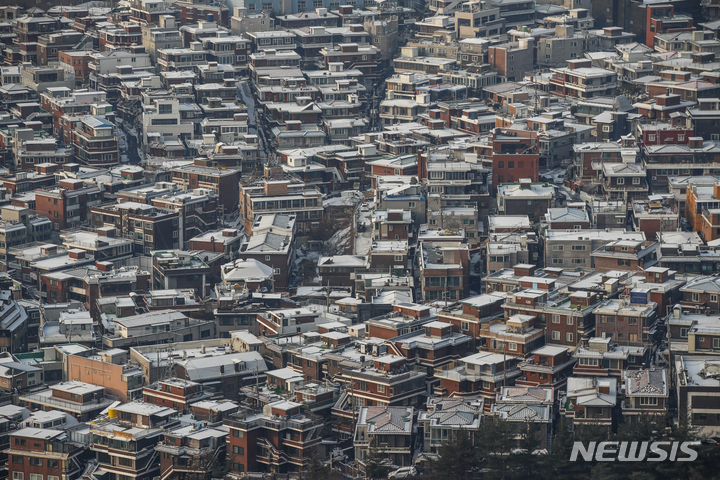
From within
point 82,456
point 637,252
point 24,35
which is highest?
point 24,35

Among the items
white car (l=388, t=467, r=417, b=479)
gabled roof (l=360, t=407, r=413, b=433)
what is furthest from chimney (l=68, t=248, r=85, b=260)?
white car (l=388, t=467, r=417, b=479)

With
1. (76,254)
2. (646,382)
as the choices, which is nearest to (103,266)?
(76,254)

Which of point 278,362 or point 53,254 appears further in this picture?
point 53,254

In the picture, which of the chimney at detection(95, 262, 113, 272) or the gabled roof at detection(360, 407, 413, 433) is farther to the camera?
the chimney at detection(95, 262, 113, 272)

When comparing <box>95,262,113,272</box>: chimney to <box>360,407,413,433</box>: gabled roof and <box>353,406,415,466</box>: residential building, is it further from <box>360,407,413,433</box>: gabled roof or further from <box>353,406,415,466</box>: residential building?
<box>353,406,415,466</box>: residential building

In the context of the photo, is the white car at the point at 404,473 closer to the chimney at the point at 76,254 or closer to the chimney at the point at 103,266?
the chimney at the point at 103,266

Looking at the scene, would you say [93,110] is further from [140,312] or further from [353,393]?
[353,393]

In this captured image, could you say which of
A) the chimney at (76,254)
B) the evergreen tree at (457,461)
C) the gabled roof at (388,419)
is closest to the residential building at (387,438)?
the gabled roof at (388,419)

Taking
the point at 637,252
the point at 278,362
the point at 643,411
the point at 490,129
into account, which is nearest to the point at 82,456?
the point at 278,362
